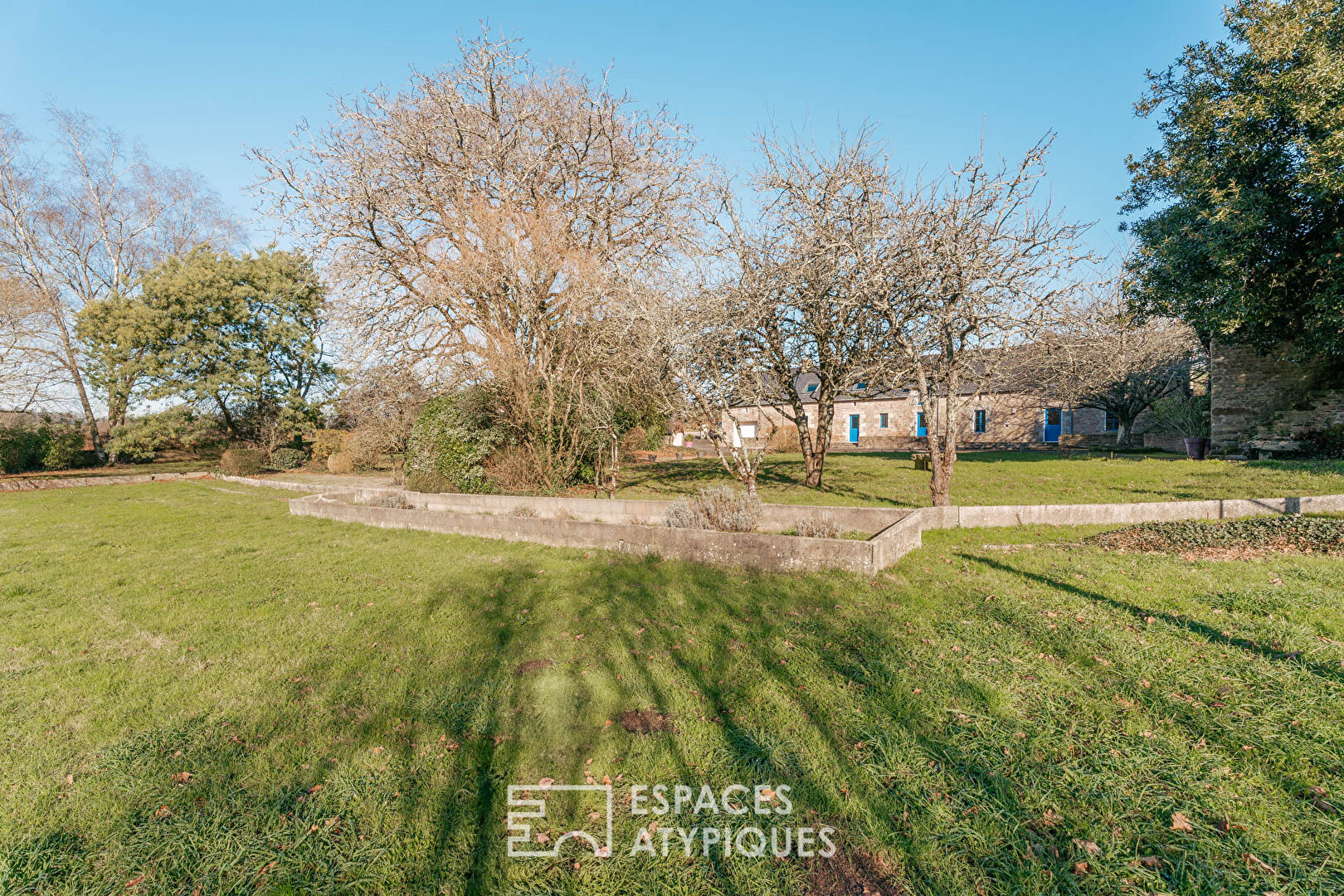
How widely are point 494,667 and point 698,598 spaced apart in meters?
1.99

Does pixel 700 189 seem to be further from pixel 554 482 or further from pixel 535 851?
pixel 535 851

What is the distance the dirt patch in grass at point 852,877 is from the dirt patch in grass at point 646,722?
1.01 metres

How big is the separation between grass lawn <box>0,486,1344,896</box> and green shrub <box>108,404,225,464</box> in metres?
20.8

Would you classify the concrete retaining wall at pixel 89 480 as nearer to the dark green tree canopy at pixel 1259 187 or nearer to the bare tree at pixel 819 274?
the bare tree at pixel 819 274

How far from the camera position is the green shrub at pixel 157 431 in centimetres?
2102

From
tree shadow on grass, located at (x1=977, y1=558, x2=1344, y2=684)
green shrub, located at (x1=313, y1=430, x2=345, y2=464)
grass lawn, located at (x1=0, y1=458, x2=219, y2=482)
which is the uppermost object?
green shrub, located at (x1=313, y1=430, x2=345, y2=464)

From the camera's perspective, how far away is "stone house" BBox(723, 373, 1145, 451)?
27.8 metres

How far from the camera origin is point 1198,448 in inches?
648

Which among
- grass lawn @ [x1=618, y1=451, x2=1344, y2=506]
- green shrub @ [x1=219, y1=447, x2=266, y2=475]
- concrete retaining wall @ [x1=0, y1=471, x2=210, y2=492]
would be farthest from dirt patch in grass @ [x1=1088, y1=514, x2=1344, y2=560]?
concrete retaining wall @ [x1=0, y1=471, x2=210, y2=492]

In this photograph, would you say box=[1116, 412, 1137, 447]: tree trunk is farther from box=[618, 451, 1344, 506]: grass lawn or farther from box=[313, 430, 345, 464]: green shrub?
Result: box=[313, 430, 345, 464]: green shrub

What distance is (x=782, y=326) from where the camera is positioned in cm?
1071

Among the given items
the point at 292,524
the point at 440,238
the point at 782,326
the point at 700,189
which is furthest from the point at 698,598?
the point at 440,238

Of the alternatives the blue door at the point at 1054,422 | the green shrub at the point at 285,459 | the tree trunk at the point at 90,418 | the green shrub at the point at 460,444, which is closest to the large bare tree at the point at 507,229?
the green shrub at the point at 460,444

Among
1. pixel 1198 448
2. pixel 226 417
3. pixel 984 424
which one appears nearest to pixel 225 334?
pixel 226 417
